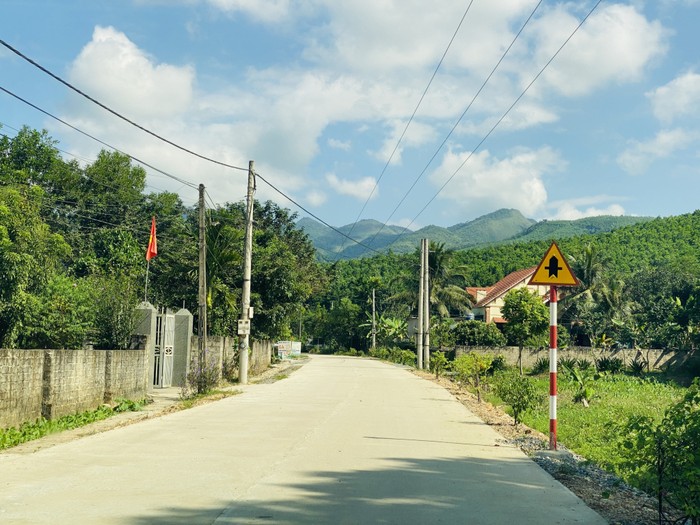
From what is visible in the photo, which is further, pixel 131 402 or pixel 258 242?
pixel 258 242

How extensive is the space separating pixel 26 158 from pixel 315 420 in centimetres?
4601

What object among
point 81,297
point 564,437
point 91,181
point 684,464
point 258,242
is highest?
point 91,181

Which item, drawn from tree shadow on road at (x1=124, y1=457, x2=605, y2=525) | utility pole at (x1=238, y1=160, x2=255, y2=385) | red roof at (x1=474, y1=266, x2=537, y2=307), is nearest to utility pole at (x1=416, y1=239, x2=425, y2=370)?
utility pole at (x1=238, y1=160, x2=255, y2=385)

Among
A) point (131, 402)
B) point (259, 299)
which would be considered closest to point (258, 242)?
point (259, 299)

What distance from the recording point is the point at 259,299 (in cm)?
3791

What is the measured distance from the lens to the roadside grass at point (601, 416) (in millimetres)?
11984

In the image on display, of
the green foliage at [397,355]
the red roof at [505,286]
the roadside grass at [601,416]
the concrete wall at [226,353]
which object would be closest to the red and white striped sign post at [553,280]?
the roadside grass at [601,416]

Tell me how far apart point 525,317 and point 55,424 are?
4024 cm

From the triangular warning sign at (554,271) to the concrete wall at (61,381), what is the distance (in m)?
8.61

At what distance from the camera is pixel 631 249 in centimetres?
8431

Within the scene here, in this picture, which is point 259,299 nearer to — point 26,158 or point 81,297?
point 81,297

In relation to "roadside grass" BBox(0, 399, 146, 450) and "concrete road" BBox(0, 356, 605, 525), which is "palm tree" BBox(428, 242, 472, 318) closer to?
"roadside grass" BBox(0, 399, 146, 450)

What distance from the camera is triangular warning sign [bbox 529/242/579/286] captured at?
36.6 ft

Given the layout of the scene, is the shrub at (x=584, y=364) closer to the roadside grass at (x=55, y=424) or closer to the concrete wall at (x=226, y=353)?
the concrete wall at (x=226, y=353)
